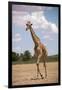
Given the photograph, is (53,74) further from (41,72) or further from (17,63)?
(17,63)

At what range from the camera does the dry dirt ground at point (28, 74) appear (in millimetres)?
2379

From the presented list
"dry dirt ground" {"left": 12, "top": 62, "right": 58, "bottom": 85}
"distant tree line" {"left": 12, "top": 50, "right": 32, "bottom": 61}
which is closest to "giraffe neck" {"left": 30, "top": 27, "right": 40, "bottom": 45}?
"distant tree line" {"left": 12, "top": 50, "right": 32, "bottom": 61}

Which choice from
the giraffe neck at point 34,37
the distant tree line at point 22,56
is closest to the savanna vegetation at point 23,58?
the distant tree line at point 22,56

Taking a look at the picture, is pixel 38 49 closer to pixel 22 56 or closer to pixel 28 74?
pixel 22 56

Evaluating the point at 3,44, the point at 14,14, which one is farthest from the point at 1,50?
the point at 14,14

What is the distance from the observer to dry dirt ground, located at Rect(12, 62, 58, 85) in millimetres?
2379

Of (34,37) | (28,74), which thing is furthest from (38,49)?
(28,74)

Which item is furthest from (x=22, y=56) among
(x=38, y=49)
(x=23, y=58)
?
(x=38, y=49)

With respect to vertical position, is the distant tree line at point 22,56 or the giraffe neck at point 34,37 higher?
the giraffe neck at point 34,37

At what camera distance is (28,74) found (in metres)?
2.42

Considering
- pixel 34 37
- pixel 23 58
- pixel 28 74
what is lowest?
pixel 28 74

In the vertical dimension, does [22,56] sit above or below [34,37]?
below

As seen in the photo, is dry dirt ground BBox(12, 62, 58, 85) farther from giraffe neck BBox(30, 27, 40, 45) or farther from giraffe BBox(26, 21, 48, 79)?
giraffe neck BBox(30, 27, 40, 45)

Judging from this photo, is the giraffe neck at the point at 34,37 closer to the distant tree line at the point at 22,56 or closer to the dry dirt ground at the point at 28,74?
the distant tree line at the point at 22,56
